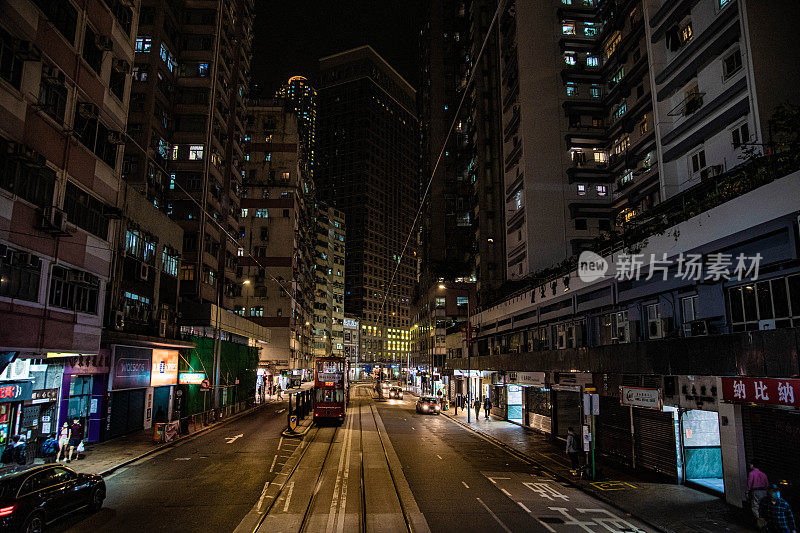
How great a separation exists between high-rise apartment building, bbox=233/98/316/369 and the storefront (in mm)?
42088

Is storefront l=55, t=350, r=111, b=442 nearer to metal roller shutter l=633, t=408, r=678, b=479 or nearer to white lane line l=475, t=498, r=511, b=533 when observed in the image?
white lane line l=475, t=498, r=511, b=533

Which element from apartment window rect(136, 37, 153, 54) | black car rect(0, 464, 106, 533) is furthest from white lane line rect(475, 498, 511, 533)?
apartment window rect(136, 37, 153, 54)

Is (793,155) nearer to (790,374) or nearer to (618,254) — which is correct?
(790,374)

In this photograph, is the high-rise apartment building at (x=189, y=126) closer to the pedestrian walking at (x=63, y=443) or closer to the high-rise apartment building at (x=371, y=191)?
the pedestrian walking at (x=63, y=443)

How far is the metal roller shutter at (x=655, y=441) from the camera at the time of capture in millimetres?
18000

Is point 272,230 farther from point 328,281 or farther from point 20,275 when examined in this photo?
point 328,281

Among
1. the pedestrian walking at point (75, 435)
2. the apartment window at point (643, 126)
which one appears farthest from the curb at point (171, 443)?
the apartment window at point (643, 126)

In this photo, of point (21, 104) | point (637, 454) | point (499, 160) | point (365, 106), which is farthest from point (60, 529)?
point (365, 106)

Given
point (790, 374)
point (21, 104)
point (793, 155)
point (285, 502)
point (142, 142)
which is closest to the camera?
point (790, 374)

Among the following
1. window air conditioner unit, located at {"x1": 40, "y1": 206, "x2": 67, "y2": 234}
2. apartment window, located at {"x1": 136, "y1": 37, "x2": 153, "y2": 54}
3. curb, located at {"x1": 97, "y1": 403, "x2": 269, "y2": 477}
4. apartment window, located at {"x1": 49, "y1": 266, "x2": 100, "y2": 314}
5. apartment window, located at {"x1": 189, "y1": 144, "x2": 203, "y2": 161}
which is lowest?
curb, located at {"x1": 97, "y1": 403, "x2": 269, "y2": 477}

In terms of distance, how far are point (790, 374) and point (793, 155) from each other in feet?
19.1

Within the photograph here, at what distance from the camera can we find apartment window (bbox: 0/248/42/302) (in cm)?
1642

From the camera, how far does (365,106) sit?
603 feet

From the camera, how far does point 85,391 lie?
83.7 feet
